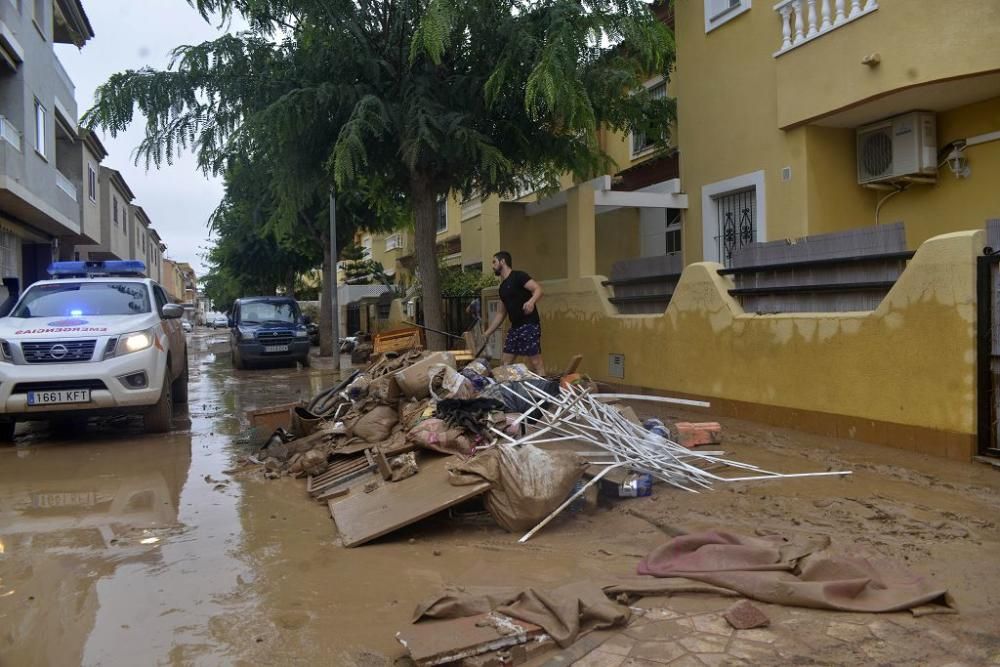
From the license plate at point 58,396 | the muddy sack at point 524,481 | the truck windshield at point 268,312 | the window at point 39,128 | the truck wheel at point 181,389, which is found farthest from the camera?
the truck windshield at point 268,312

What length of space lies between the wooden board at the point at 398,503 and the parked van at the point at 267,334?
43.8 ft

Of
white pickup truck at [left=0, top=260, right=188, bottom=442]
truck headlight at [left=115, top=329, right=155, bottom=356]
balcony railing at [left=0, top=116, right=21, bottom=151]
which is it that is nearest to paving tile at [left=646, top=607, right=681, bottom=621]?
white pickup truck at [left=0, top=260, right=188, bottom=442]

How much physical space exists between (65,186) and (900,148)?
18542mm

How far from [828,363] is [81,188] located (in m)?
21.6

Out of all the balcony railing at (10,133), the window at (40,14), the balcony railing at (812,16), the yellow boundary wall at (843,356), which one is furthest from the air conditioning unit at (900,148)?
the window at (40,14)

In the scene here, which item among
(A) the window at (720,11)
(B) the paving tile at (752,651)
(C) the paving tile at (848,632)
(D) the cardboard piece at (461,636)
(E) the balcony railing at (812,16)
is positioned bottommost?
(B) the paving tile at (752,651)

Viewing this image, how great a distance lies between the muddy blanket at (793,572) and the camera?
325 centimetres

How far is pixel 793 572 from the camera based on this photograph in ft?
11.5

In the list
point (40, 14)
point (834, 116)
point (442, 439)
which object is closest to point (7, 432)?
point (442, 439)

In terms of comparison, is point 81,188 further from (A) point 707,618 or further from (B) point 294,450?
(A) point 707,618

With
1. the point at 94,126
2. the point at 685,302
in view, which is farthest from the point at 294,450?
the point at 94,126

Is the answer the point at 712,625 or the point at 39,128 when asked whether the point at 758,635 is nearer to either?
the point at 712,625

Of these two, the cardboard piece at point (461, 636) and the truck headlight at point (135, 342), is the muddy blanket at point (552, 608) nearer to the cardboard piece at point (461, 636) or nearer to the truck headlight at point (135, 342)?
the cardboard piece at point (461, 636)

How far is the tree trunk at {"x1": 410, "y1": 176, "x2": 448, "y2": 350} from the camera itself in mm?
11523
